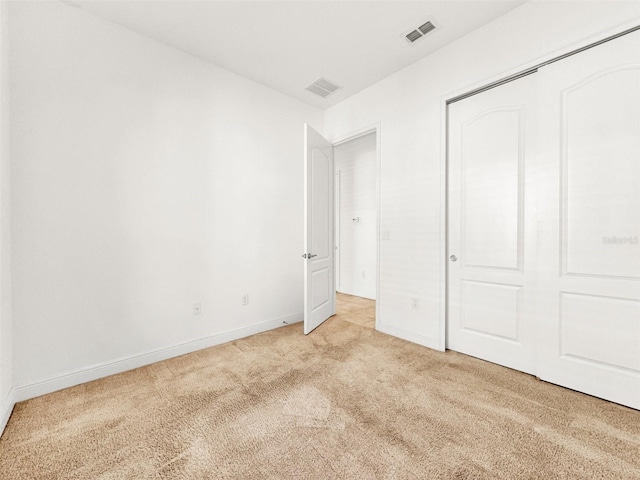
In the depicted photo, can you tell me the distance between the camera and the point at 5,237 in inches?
69.3

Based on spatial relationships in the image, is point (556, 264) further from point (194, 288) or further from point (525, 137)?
point (194, 288)

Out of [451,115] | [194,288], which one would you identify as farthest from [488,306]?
[194,288]

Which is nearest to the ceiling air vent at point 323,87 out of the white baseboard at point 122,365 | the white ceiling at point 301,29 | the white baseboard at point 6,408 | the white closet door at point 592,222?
the white ceiling at point 301,29

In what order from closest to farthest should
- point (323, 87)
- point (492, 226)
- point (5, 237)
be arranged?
point (5, 237) < point (492, 226) < point (323, 87)

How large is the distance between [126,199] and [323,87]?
2384 mm

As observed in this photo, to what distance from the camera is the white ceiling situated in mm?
2115

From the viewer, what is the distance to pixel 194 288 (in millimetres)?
2691

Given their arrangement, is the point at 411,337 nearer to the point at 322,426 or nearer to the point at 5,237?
the point at 322,426

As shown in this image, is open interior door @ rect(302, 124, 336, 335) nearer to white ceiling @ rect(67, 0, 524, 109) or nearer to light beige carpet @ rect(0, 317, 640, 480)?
white ceiling @ rect(67, 0, 524, 109)

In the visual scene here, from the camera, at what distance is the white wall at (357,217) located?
189 inches

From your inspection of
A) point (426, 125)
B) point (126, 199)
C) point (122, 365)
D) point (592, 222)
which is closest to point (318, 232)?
point (426, 125)

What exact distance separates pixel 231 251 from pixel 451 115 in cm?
253

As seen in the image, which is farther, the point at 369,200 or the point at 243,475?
the point at 369,200

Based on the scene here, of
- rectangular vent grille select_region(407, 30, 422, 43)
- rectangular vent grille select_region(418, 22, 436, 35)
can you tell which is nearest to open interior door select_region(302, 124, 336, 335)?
rectangular vent grille select_region(407, 30, 422, 43)
